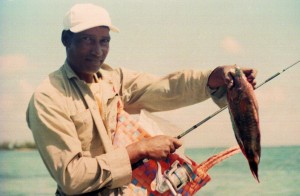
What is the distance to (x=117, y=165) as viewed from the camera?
291cm

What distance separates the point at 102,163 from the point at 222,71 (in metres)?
0.91

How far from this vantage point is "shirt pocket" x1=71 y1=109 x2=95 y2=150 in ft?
9.84

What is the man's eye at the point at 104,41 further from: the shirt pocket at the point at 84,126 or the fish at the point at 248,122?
the fish at the point at 248,122

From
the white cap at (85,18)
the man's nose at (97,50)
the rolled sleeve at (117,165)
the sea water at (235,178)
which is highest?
the white cap at (85,18)

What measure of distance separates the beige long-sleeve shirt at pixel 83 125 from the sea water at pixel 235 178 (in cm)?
818

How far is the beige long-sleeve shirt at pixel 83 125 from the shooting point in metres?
2.83

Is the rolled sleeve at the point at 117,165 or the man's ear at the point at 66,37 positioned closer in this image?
the rolled sleeve at the point at 117,165

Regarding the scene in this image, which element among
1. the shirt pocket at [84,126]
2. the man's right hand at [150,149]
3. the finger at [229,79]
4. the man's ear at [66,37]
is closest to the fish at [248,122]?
the finger at [229,79]

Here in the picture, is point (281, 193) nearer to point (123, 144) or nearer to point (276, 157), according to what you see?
point (276, 157)

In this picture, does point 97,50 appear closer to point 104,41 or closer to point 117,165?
point 104,41

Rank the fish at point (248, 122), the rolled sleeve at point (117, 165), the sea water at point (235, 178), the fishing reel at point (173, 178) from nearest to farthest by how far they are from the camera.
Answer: the fish at point (248, 122)
the rolled sleeve at point (117, 165)
the fishing reel at point (173, 178)
the sea water at point (235, 178)

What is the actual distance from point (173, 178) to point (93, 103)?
2.25 feet

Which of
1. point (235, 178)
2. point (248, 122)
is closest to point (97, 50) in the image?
point (248, 122)

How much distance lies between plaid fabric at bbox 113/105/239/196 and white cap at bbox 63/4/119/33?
0.60m
